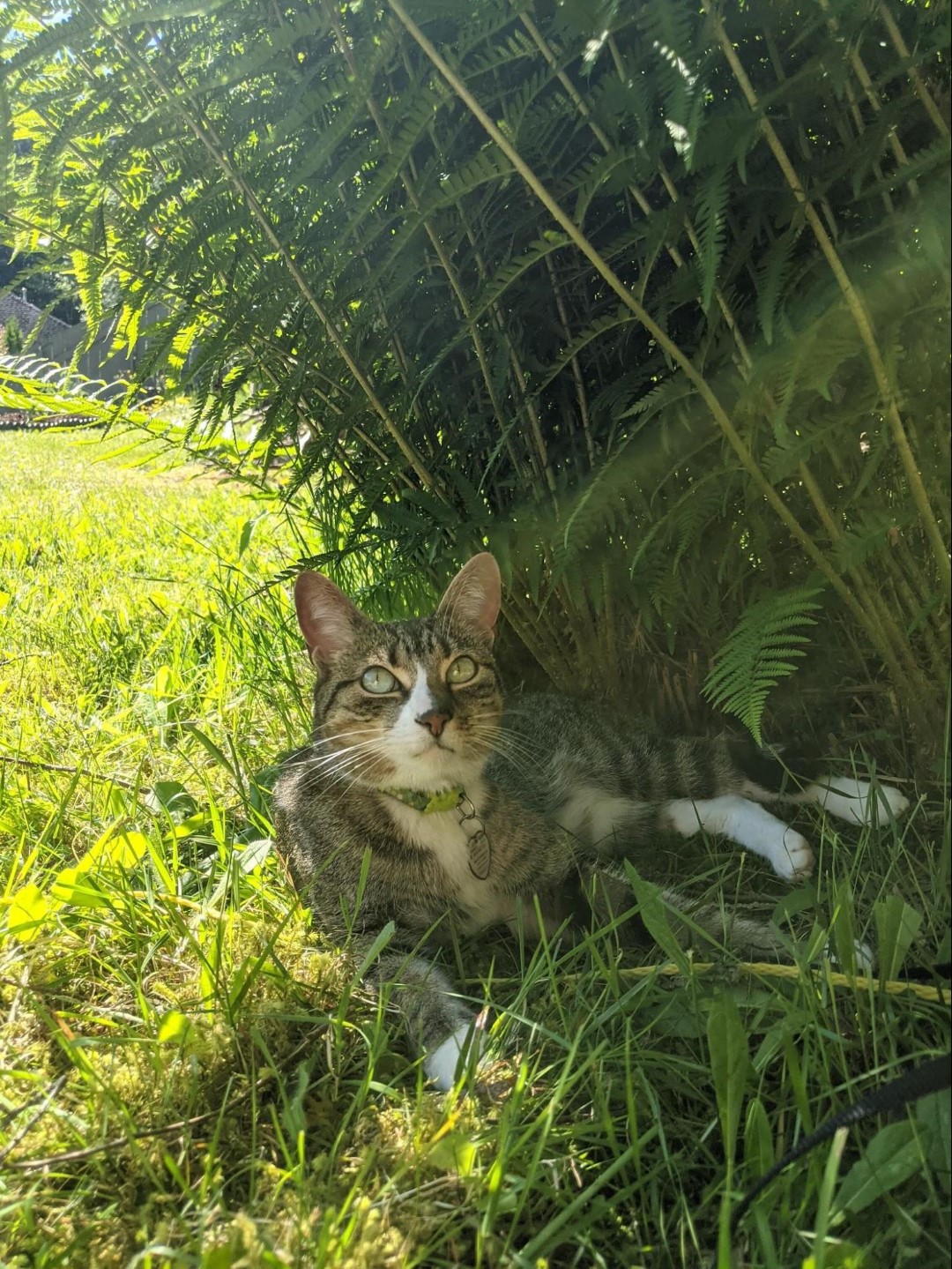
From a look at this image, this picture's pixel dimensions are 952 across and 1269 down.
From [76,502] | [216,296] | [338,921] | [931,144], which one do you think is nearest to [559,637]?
[338,921]

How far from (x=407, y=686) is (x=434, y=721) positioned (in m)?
0.19

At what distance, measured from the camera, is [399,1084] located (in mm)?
1422

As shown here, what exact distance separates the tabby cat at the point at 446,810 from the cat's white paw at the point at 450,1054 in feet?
0.29

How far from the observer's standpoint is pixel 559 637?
2514mm

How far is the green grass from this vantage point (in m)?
1.03

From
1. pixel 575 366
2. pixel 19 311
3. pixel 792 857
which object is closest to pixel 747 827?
pixel 792 857

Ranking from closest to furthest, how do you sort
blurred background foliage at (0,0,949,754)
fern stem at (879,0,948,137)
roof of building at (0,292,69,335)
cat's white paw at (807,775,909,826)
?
fern stem at (879,0,948,137)
blurred background foliage at (0,0,949,754)
cat's white paw at (807,775,909,826)
roof of building at (0,292,69,335)

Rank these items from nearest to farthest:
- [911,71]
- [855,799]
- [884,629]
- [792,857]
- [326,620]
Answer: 1. [911,71]
2. [884,629]
3. [792,857]
4. [855,799]
5. [326,620]

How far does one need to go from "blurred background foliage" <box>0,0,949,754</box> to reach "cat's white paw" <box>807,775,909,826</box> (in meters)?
0.14

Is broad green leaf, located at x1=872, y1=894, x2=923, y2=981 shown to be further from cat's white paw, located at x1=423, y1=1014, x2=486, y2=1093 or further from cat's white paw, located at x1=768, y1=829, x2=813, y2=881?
cat's white paw, located at x1=423, y1=1014, x2=486, y2=1093

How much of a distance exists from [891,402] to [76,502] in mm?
5632

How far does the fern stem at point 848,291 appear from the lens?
1233mm

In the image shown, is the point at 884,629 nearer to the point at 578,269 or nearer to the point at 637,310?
the point at 637,310

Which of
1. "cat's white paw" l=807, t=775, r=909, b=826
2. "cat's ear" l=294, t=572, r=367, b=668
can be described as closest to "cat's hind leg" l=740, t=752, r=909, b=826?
"cat's white paw" l=807, t=775, r=909, b=826
